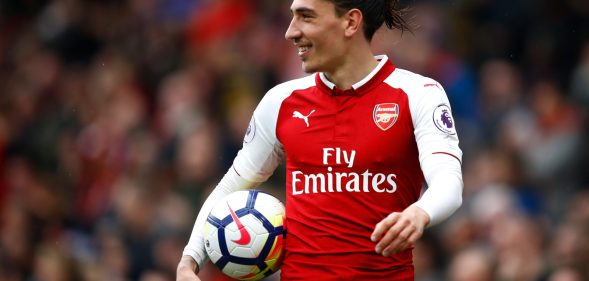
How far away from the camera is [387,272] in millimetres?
5590

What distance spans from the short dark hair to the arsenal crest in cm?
35

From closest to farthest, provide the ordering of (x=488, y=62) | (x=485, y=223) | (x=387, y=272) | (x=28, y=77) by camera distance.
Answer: (x=387, y=272) < (x=485, y=223) < (x=488, y=62) < (x=28, y=77)

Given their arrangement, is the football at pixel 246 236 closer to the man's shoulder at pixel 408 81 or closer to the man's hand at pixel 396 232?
the man's shoulder at pixel 408 81

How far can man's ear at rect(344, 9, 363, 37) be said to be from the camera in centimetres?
568

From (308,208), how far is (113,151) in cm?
782

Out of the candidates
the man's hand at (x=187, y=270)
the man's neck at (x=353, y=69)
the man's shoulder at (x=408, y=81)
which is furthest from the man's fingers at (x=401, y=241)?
the man's hand at (x=187, y=270)

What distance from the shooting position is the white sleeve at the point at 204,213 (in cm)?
589

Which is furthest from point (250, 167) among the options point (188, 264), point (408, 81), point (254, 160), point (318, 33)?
point (408, 81)

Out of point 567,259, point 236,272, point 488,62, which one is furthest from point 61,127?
point 236,272

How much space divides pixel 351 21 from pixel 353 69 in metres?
0.20

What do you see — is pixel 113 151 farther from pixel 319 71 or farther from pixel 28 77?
pixel 319 71

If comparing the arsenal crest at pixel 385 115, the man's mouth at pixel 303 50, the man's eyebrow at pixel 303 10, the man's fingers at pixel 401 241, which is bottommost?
the man's fingers at pixel 401 241

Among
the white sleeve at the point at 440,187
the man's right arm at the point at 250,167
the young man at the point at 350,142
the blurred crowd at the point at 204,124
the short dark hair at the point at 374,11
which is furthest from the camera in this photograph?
the blurred crowd at the point at 204,124

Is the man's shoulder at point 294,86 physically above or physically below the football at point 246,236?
above
